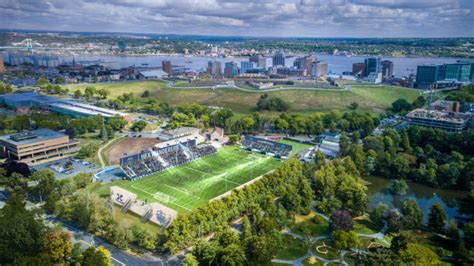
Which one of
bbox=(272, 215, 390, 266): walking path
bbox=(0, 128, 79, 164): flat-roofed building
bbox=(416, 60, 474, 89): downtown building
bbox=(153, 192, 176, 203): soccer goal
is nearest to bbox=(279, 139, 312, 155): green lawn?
bbox=(272, 215, 390, 266): walking path

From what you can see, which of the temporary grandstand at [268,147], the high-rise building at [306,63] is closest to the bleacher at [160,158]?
the temporary grandstand at [268,147]

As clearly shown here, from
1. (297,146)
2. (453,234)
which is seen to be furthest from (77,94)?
(453,234)

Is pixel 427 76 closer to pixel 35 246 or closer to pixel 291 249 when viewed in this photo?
pixel 291 249

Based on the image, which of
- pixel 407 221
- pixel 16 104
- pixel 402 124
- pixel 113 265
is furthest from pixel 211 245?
pixel 16 104

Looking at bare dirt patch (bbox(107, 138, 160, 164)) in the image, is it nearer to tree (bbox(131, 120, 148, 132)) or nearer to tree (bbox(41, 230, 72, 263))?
tree (bbox(131, 120, 148, 132))

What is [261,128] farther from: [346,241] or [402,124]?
[346,241]

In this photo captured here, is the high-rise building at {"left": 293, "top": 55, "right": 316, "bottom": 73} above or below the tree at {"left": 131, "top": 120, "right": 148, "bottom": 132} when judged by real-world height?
above
